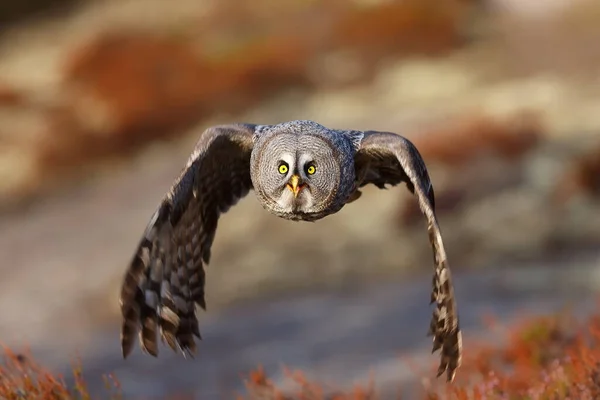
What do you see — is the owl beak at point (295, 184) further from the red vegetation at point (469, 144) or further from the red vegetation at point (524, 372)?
the red vegetation at point (469, 144)

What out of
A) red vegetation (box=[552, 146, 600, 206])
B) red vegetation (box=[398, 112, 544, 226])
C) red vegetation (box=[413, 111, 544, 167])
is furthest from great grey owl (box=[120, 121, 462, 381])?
red vegetation (box=[552, 146, 600, 206])

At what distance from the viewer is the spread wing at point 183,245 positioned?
4.53 m

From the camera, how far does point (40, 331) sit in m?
14.8

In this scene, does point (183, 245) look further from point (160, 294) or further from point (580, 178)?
point (580, 178)

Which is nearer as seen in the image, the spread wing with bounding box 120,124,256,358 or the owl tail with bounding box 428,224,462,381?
the owl tail with bounding box 428,224,462,381

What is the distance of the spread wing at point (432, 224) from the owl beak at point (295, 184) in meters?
0.51

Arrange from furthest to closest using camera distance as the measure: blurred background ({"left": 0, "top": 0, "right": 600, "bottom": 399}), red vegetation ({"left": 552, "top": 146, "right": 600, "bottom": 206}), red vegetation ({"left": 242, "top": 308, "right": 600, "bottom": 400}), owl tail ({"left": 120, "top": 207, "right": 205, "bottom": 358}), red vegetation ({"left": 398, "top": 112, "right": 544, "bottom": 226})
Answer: red vegetation ({"left": 398, "top": 112, "right": 544, "bottom": 226}), red vegetation ({"left": 552, "top": 146, "right": 600, "bottom": 206}), blurred background ({"left": 0, "top": 0, "right": 600, "bottom": 399}), red vegetation ({"left": 242, "top": 308, "right": 600, "bottom": 400}), owl tail ({"left": 120, "top": 207, "right": 205, "bottom": 358})

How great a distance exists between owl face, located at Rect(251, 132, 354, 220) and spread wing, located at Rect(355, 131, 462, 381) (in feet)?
0.99

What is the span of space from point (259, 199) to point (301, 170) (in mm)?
375

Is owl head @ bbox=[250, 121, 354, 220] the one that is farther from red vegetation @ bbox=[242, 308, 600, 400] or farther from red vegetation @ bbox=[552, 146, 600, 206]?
red vegetation @ bbox=[552, 146, 600, 206]

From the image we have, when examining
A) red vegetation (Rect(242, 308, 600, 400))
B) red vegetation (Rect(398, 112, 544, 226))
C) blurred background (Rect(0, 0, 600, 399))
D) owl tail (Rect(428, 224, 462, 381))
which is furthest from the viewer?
red vegetation (Rect(398, 112, 544, 226))

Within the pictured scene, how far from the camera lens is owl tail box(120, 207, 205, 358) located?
14.7ft

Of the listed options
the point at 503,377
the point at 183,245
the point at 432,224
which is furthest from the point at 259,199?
the point at 503,377

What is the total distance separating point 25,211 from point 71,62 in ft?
11.6
